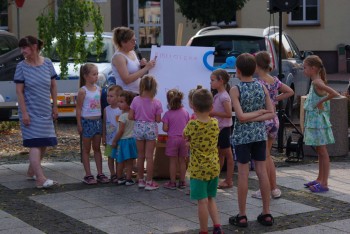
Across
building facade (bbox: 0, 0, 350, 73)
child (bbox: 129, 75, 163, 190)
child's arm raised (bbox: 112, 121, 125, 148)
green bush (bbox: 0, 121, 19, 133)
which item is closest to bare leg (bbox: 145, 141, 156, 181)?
child (bbox: 129, 75, 163, 190)

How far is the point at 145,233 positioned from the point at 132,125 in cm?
219

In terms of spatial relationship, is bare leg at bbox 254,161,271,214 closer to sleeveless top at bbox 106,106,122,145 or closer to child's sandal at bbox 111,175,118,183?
sleeveless top at bbox 106,106,122,145

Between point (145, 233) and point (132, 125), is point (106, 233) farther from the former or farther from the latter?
point (132, 125)

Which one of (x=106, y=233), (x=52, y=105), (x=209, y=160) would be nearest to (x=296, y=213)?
(x=209, y=160)

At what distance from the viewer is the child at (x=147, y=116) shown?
900cm

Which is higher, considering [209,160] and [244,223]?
[209,160]

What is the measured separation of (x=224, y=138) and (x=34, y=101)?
2.15 m

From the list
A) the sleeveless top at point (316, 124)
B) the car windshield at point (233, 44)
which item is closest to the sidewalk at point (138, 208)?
the sleeveless top at point (316, 124)

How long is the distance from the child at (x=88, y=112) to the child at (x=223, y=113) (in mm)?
1352

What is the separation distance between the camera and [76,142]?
13.3 m

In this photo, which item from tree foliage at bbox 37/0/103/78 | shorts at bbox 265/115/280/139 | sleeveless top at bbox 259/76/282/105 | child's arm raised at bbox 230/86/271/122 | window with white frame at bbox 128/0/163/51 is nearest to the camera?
child's arm raised at bbox 230/86/271/122

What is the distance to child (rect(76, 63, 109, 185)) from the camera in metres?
9.39

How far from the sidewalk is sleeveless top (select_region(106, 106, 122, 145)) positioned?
59 cm

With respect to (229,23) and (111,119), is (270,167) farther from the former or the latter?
(229,23)
